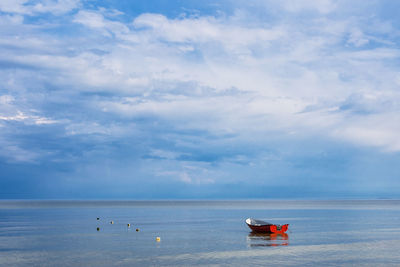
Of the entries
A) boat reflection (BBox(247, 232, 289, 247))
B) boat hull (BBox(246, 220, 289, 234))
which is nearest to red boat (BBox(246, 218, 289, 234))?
boat hull (BBox(246, 220, 289, 234))

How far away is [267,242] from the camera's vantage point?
185 feet

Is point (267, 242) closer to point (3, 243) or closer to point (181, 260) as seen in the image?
point (181, 260)

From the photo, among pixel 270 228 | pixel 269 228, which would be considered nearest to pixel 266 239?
pixel 270 228

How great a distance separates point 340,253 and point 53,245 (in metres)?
31.3

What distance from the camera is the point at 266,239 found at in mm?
59594

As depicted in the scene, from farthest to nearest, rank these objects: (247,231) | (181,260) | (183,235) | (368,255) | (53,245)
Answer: (247,231)
(183,235)
(53,245)
(368,255)
(181,260)

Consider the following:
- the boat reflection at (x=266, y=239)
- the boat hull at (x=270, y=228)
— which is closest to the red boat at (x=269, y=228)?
the boat hull at (x=270, y=228)

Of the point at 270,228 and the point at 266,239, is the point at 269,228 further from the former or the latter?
the point at 266,239

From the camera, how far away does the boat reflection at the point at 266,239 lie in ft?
176

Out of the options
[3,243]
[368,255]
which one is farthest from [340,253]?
[3,243]

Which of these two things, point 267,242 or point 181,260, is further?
point 267,242

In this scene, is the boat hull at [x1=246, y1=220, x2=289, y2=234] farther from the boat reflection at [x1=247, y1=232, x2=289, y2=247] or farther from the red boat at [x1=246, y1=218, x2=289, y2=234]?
the boat reflection at [x1=247, y1=232, x2=289, y2=247]

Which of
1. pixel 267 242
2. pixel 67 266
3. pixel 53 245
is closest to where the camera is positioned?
pixel 67 266

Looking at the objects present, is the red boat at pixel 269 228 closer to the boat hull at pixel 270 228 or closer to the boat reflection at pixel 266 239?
the boat hull at pixel 270 228
